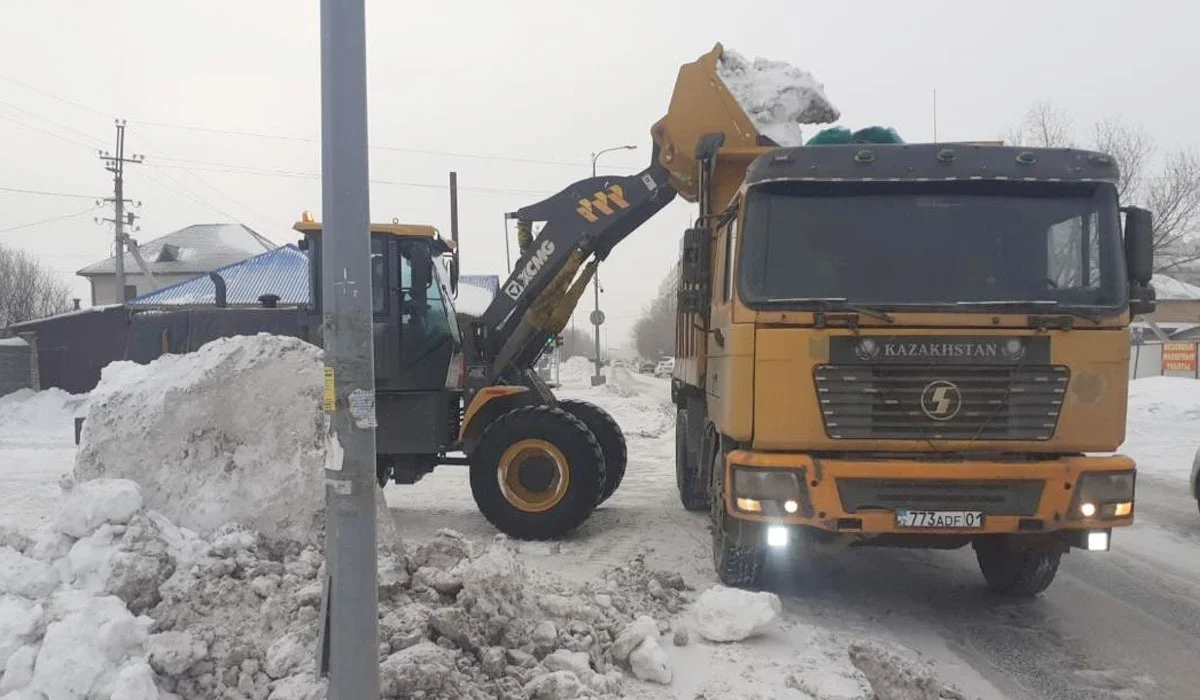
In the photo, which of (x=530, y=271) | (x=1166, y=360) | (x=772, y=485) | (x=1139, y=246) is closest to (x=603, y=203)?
(x=530, y=271)

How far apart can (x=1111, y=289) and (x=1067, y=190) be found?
65cm

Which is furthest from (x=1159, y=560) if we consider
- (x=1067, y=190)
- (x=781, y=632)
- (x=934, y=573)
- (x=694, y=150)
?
(x=694, y=150)

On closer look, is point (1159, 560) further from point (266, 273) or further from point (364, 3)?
point (266, 273)

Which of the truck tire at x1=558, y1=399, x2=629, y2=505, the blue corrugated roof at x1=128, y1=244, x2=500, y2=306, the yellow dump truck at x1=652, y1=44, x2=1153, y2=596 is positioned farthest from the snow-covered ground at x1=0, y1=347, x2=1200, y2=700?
the blue corrugated roof at x1=128, y1=244, x2=500, y2=306

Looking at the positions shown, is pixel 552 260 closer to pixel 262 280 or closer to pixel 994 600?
pixel 994 600

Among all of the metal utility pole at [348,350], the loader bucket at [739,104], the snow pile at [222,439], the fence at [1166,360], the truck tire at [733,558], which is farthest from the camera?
the fence at [1166,360]

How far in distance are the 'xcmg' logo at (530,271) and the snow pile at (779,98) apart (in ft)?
7.48

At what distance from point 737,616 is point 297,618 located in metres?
2.31

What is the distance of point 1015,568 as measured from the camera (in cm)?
608

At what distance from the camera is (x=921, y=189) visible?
203 inches

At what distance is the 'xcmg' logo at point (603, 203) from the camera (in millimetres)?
7918

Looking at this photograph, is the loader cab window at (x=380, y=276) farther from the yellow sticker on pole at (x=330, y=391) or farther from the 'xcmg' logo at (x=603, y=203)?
the yellow sticker on pole at (x=330, y=391)

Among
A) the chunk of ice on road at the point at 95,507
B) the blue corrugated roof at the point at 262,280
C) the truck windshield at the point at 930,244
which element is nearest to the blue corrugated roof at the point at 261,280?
the blue corrugated roof at the point at 262,280

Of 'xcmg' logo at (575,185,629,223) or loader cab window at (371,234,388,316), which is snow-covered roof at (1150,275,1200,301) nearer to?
'xcmg' logo at (575,185,629,223)
